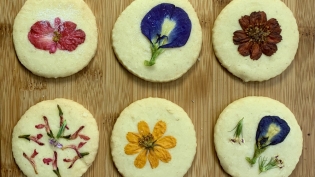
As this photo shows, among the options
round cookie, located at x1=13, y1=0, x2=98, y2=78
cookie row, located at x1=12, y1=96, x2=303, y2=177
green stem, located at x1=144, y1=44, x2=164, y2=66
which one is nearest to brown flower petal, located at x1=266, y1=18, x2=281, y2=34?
cookie row, located at x1=12, y1=96, x2=303, y2=177

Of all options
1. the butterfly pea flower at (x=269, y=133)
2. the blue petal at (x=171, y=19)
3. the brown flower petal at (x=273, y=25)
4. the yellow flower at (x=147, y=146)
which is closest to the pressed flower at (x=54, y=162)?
the yellow flower at (x=147, y=146)

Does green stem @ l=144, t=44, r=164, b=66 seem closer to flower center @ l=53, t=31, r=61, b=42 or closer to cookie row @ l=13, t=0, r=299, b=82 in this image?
cookie row @ l=13, t=0, r=299, b=82

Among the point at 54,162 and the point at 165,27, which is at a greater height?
the point at 165,27

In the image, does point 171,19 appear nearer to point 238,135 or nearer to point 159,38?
point 159,38

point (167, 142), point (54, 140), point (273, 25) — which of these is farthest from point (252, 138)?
point (54, 140)

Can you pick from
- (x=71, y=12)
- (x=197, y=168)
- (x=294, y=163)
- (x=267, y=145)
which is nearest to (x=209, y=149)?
(x=197, y=168)

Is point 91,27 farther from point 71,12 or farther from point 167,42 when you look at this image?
point 167,42
